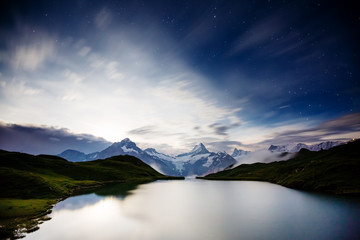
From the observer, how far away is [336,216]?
140ft

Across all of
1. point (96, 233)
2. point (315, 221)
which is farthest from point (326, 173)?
point (96, 233)

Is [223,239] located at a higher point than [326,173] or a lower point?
lower

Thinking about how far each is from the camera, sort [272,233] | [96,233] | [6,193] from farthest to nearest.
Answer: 1. [6,193]
2. [96,233]
3. [272,233]

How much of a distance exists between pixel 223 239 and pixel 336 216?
3204 cm

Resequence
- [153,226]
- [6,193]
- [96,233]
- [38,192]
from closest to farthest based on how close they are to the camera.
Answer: [96,233] → [153,226] → [6,193] → [38,192]

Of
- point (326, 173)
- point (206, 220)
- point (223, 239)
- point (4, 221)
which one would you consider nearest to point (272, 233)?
point (223, 239)

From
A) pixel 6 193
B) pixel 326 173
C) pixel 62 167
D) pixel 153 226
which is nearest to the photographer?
pixel 153 226

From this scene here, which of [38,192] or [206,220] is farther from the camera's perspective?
[38,192]

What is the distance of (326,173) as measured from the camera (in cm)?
10481

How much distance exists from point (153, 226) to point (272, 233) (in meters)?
21.7

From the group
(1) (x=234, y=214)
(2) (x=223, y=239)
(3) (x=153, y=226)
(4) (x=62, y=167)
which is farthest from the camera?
(4) (x=62, y=167)

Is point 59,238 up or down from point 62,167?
down

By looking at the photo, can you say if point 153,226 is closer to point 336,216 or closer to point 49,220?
point 49,220

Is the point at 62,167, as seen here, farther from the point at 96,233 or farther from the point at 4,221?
the point at 96,233
